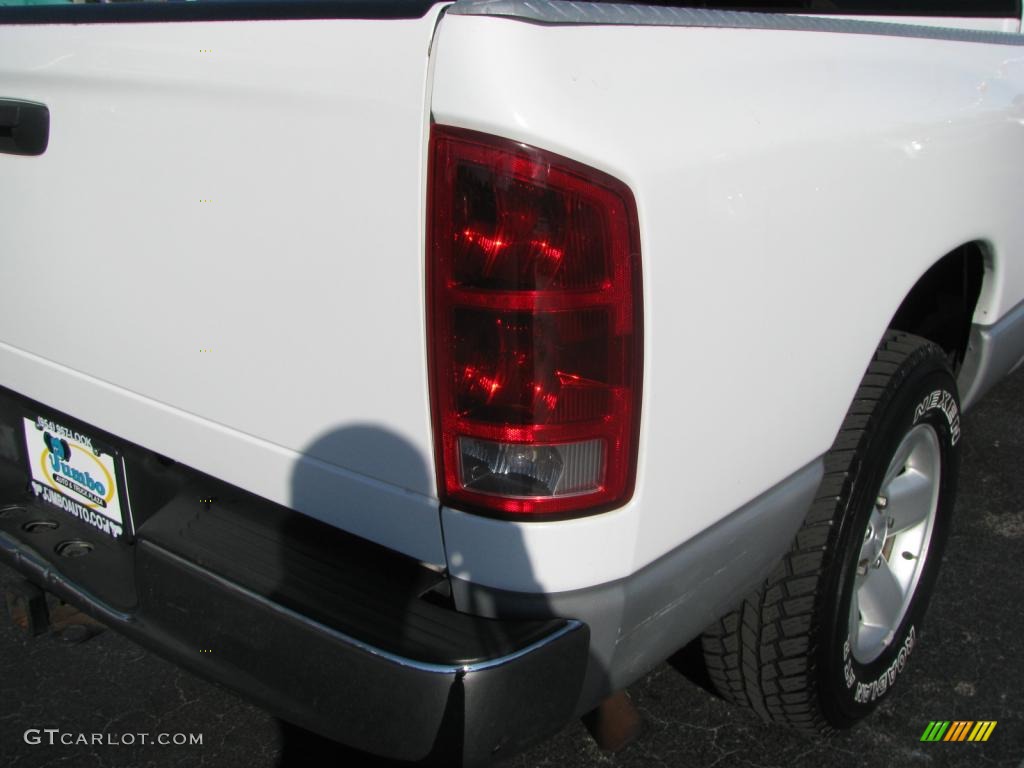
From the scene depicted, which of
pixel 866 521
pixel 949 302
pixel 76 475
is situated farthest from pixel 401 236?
pixel 949 302

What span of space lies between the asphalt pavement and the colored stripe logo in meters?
0.02

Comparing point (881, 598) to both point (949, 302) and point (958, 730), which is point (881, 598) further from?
point (949, 302)

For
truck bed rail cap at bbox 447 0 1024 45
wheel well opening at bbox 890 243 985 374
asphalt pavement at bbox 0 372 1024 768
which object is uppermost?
truck bed rail cap at bbox 447 0 1024 45

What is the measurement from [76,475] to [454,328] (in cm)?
109

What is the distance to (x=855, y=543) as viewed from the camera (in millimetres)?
2039

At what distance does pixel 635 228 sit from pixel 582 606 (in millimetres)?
570

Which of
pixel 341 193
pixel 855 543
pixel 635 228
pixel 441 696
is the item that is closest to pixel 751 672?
pixel 855 543

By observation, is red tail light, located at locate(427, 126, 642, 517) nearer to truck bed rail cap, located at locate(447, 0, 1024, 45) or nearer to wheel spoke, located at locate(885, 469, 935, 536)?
truck bed rail cap, located at locate(447, 0, 1024, 45)

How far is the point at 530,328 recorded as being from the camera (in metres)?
1.33

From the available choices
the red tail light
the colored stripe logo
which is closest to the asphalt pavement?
the colored stripe logo

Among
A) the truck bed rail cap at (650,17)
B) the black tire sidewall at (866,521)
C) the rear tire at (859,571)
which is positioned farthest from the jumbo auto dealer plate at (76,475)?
the black tire sidewall at (866,521)

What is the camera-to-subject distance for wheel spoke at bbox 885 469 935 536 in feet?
7.67

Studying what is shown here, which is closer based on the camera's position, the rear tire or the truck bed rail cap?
the truck bed rail cap

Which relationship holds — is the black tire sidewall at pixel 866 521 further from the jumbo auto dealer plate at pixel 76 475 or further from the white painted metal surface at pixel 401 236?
the jumbo auto dealer plate at pixel 76 475
